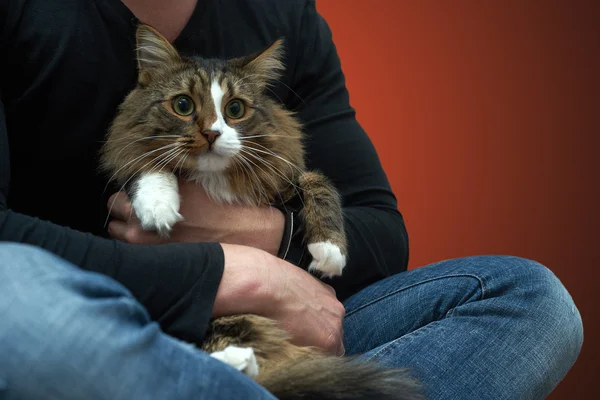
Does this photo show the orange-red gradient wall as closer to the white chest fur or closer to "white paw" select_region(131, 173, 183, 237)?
the white chest fur

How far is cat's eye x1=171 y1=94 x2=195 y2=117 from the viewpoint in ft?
4.65

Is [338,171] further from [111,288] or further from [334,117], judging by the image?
[111,288]

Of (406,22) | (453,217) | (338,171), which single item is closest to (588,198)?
(453,217)

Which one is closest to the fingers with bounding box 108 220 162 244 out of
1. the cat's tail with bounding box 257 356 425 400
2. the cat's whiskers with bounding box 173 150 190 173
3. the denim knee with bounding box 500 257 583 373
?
the cat's whiskers with bounding box 173 150 190 173

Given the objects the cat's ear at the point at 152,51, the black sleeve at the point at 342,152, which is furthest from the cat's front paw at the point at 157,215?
the black sleeve at the point at 342,152

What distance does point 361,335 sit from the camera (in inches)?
58.5

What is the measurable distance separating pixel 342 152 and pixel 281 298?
0.57 metres

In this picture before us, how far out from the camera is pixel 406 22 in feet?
8.47

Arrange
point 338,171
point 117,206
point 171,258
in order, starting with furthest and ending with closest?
point 338,171 < point 117,206 < point 171,258

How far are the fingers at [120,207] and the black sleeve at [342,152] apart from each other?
526mm

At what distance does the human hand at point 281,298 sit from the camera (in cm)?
119

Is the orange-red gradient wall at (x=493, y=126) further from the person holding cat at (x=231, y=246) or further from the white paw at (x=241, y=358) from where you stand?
the white paw at (x=241, y=358)

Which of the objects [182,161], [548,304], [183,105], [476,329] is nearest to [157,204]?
[182,161]

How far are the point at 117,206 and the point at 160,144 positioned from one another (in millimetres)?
164
